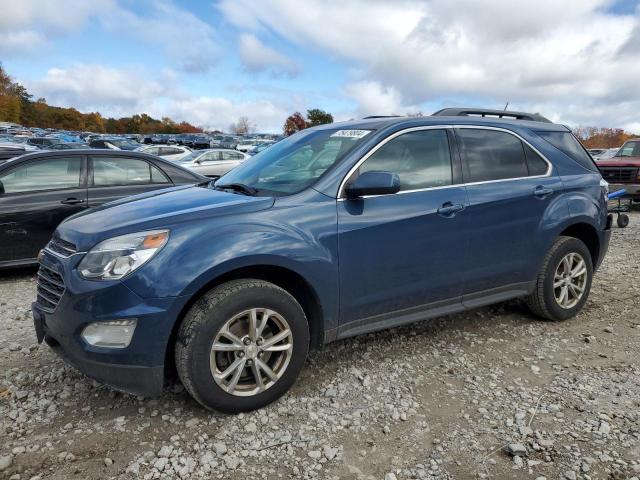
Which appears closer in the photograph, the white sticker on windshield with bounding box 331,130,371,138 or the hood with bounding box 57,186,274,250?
the hood with bounding box 57,186,274,250

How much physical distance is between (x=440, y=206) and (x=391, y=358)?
3.93 ft

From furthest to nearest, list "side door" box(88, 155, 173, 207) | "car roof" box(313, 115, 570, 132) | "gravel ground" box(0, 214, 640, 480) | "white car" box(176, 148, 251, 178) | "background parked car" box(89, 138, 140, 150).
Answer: "background parked car" box(89, 138, 140, 150) → "white car" box(176, 148, 251, 178) → "side door" box(88, 155, 173, 207) → "car roof" box(313, 115, 570, 132) → "gravel ground" box(0, 214, 640, 480)

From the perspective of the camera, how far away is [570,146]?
15.3 ft

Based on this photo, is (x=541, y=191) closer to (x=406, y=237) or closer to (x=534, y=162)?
(x=534, y=162)

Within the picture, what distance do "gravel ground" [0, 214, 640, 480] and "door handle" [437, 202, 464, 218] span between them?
110 centimetres

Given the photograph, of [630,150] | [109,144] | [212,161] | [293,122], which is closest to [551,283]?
[630,150]

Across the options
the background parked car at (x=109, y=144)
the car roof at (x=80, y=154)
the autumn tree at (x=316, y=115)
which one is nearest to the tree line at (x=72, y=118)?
the autumn tree at (x=316, y=115)

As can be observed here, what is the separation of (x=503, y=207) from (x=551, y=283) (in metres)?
0.98

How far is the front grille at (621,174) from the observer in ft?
38.9

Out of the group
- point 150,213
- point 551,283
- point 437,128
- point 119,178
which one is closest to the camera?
point 150,213

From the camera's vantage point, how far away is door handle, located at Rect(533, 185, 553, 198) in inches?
166

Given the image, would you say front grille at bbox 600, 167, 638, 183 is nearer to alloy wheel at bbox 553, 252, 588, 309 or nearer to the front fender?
alloy wheel at bbox 553, 252, 588, 309

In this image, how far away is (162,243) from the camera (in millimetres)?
2816

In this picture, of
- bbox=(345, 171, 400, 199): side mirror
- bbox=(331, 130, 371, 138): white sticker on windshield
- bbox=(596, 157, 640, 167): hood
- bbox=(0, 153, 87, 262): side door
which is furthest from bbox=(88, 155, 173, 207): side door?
bbox=(596, 157, 640, 167): hood
